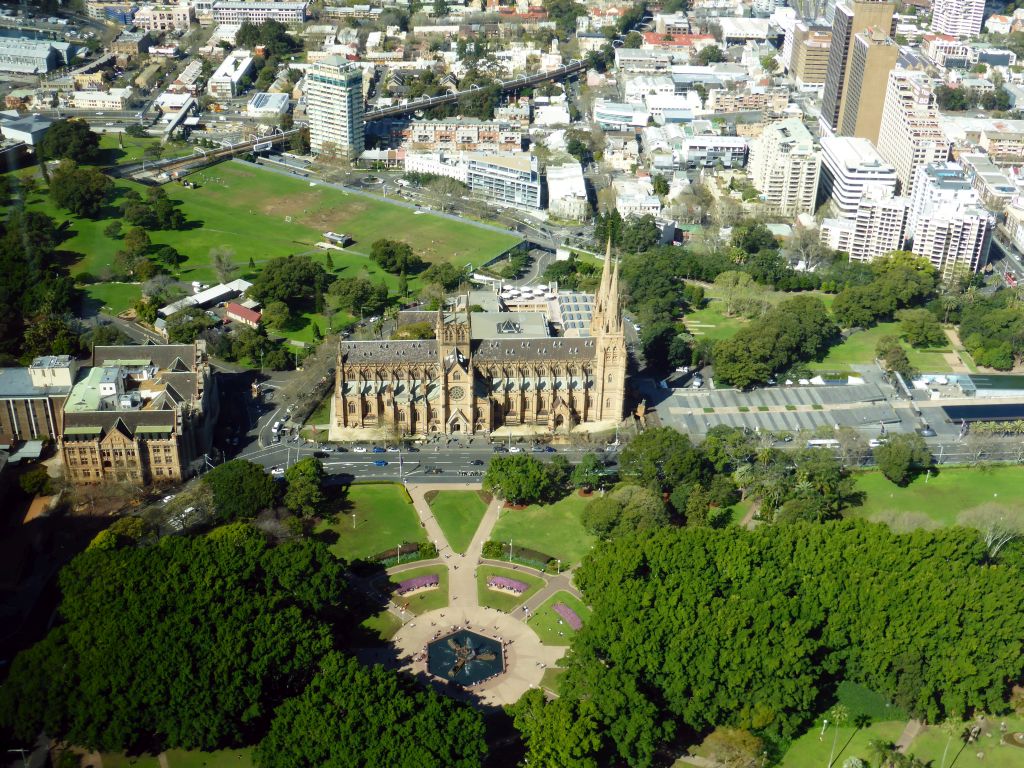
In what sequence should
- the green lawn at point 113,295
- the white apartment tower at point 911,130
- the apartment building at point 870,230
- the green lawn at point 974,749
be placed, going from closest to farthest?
1. the green lawn at point 974,749
2. the green lawn at point 113,295
3. the apartment building at point 870,230
4. the white apartment tower at point 911,130

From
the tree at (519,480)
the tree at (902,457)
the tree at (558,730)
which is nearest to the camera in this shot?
the tree at (558,730)

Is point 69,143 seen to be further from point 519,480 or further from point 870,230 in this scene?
point 870,230

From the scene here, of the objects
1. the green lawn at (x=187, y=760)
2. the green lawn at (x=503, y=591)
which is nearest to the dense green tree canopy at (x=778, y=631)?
the green lawn at (x=503, y=591)

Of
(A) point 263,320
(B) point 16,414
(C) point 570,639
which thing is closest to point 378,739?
(C) point 570,639

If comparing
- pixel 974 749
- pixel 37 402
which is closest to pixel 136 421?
pixel 37 402

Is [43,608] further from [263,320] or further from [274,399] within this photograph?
[263,320]

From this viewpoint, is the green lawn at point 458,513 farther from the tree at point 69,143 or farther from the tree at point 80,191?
the tree at point 69,143

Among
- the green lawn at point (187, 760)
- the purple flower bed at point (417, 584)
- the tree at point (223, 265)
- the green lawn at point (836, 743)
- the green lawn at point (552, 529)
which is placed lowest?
the green lawn at point (836, 743)
